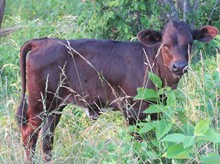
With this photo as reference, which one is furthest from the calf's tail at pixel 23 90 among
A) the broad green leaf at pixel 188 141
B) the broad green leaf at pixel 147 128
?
the broad green leaf at pixel 188 141

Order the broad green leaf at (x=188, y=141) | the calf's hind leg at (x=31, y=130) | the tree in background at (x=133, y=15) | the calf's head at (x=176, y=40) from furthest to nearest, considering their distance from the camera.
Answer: the tree in background at (x=133, y=15) < the calf's hind leg at (x=31, y=130) < the calf's head at (x=176, y=40) < the broad green leaf at (x=188, y=141)

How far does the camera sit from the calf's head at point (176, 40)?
5.20 metres

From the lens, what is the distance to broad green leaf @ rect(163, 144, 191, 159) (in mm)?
3811

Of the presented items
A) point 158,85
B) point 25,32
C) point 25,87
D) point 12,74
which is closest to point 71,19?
point 25,32

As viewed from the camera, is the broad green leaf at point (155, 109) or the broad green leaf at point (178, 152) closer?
the broad green leaf at point (178, 152)

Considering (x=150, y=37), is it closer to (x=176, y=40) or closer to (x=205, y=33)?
(x=176, y=40)

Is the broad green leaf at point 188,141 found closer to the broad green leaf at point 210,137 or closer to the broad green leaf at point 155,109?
the broad green leaf at point 210,137

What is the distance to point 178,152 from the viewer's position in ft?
12.6

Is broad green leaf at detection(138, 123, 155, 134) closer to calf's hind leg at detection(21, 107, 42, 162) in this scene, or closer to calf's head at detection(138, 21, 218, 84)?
calf's head at detection(138, 21, 218, 84)

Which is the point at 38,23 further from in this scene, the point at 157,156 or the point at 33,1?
the point at 157,156

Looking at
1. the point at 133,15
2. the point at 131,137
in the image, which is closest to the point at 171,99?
the point at 131,137

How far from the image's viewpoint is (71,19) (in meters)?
9.74

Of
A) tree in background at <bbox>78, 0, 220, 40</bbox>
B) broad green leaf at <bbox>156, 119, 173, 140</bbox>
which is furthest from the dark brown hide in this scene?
tree in background at <bbox>78, 0, 220, 40</bbox>

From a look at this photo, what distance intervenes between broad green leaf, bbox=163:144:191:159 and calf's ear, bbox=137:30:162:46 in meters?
1.85
